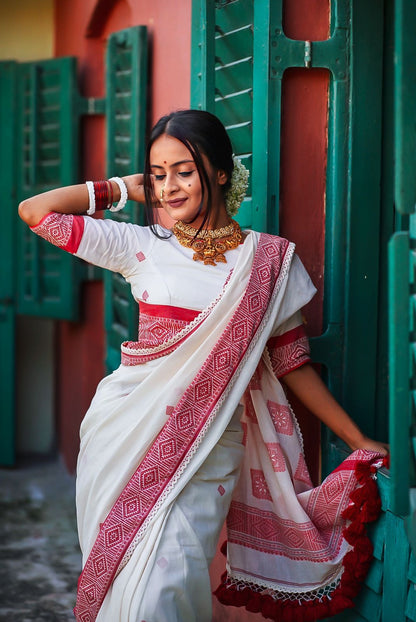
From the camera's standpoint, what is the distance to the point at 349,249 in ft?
9.48

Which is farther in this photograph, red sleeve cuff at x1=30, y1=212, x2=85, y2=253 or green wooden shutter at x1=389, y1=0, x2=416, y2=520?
red sleeve cuff at x1=30, y1=212, x2=85, y2=253

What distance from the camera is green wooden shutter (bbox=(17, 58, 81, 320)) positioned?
5617 mm

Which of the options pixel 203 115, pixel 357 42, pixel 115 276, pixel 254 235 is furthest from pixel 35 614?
pixel 357 42

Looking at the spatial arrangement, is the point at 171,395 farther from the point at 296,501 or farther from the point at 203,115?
the point at 203,115

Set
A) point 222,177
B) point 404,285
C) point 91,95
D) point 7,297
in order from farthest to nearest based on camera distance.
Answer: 1. point 7,297
2. point 91,95
3. point 222,177
4. point 404,285

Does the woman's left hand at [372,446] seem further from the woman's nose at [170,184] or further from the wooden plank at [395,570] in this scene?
the woman's nose at [170,184]

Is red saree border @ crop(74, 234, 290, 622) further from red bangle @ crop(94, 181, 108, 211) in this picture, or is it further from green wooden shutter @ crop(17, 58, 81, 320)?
green wooden shutter @ crop(17, 58, 81, 320)

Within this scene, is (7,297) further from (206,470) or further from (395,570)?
(395,570)

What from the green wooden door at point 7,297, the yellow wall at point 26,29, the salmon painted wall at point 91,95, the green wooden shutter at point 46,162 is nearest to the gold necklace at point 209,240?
the salmon painted wall at point 91,95

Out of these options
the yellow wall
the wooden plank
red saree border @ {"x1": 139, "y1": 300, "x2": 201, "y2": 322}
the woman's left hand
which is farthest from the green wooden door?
the wooden plank

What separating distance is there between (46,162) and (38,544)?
2.51 metres

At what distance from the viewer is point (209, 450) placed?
242 cm

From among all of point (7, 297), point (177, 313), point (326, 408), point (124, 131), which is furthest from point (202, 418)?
point (7, 297)

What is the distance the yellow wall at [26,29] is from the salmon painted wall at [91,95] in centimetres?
10
